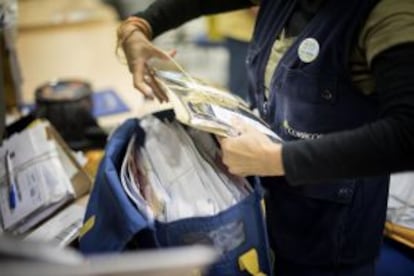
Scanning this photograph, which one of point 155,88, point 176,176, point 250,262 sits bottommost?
point 250,262

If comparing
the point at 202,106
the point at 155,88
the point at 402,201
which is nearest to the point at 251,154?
the point at 202,106

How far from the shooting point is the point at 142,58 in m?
1.05

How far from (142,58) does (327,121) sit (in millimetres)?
435

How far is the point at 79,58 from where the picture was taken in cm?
219

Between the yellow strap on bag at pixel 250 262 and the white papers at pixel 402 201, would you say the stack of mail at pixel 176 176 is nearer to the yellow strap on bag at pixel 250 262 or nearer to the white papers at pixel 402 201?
the yellow strap on bag at pixel 250 262

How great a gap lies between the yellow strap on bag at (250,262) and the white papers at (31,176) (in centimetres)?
48

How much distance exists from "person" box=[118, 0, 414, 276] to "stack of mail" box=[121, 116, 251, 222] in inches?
1.9

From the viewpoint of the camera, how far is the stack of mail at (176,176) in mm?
784

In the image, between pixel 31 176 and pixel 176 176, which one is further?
pixel 31 176

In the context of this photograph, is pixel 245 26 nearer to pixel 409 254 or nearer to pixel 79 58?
pixel 79 58

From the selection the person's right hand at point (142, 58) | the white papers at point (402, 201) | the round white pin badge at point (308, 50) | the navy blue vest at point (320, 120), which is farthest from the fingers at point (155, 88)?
the white papers at point (402, 201)

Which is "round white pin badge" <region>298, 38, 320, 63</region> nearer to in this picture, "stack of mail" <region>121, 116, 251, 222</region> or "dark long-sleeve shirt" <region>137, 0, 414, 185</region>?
"dark long-sleeve shirt" <region>137, 0, 414, 185</region>

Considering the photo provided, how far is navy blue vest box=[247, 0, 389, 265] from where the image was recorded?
0.77 meters

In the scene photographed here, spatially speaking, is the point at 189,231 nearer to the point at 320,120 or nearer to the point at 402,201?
the point at 320,120
